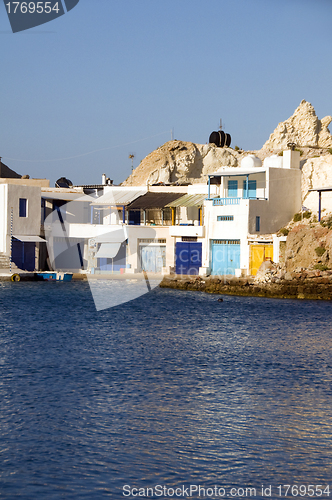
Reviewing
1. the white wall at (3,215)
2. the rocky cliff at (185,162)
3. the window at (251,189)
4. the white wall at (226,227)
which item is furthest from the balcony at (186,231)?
the rocky cliff at (185,162)

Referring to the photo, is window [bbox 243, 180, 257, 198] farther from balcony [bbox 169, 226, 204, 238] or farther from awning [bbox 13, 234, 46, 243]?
awning [bbox 13, 234, 46, 243]

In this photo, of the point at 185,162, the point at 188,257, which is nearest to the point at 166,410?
the point at 188,257

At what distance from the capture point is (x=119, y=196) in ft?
210

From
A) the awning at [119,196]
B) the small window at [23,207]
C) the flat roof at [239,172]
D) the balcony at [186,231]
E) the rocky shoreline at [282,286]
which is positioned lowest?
the rocky shoreline at [282,286]

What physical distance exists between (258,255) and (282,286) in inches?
238

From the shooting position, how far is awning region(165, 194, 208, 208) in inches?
2240

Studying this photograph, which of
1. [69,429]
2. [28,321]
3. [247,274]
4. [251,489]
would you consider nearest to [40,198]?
[247,274]

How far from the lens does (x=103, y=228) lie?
201 feet

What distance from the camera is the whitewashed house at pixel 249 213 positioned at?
49188 millimetres

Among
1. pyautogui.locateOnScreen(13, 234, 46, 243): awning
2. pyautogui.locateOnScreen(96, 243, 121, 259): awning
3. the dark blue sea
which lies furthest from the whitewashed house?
the dark blue sea

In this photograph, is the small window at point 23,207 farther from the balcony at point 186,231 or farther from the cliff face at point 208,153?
the cliff face at point 208,153

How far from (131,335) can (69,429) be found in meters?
15.0

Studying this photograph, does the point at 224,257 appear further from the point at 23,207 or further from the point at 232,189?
the point at 23,207

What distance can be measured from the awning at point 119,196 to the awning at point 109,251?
4.35 meters
